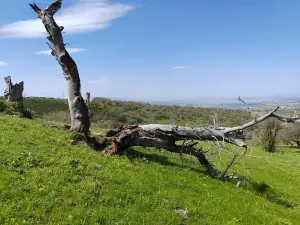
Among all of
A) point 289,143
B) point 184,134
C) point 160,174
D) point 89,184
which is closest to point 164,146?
point 184,134

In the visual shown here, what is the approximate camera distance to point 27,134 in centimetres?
1717

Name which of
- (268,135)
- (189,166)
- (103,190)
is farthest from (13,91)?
(268,135)

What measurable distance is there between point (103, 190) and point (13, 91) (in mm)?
20827

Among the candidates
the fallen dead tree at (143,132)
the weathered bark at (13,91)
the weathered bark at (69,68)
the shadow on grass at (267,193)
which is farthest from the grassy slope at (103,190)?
the weathered bark at (13,91)

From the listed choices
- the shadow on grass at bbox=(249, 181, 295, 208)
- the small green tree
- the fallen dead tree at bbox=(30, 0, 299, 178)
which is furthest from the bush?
the small green tree

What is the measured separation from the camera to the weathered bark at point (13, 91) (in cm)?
2910

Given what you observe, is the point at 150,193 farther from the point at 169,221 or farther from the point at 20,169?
the point at 20,169

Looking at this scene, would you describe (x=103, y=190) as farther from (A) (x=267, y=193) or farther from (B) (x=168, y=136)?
(A) (x=267, y=193)

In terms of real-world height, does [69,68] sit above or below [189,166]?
above

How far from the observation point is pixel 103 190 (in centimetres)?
1242

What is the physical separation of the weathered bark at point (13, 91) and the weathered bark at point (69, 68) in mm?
10273

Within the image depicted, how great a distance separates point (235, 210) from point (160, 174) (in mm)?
3876

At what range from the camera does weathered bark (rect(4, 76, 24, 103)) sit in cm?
2910

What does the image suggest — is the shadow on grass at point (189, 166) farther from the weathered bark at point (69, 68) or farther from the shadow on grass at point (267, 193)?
the weathered bark at point (69, 68)
